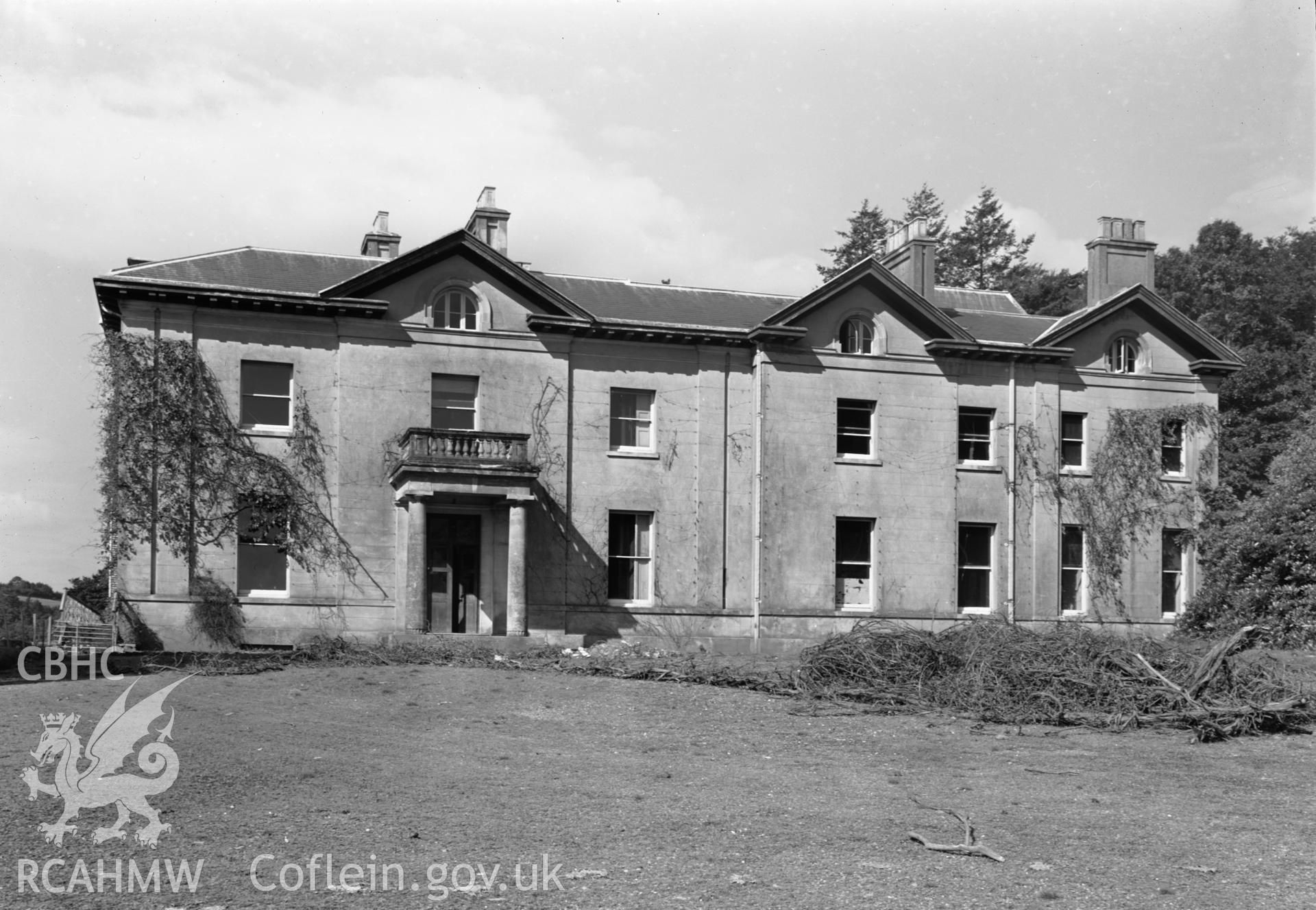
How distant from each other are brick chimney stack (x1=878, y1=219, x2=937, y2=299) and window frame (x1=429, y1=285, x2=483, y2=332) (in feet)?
36.7

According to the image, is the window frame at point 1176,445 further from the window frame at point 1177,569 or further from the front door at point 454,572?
the front door at point 454,572

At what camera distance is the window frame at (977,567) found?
32.4 meters

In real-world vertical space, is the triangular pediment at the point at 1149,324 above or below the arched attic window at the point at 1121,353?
above

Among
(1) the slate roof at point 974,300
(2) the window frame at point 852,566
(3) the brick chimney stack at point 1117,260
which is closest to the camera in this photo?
(2) the window frame at point 852,566

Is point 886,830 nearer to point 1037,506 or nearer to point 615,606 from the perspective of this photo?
point 615,606

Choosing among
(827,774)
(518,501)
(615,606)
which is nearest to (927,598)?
(615,606)

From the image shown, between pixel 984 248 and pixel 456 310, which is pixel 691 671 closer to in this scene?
pixel 456 310

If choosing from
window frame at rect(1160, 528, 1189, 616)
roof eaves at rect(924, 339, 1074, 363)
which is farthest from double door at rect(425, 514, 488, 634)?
window frame at rect(1160, 528, 1189, 616)

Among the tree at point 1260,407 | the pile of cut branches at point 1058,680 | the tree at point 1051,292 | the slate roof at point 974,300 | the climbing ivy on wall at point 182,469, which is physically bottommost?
the pile of cut branches at point 1058,680

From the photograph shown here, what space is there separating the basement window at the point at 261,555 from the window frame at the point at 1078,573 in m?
18.9

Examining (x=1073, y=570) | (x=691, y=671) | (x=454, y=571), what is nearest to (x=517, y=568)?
(x=454, y=571)

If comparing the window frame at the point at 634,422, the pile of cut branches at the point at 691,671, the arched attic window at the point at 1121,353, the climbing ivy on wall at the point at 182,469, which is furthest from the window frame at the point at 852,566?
the climbing ivy on wall at the point at 182,469

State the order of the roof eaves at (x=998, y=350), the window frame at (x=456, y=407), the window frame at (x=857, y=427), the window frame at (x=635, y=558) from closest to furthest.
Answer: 1. the window frame at (x=456, y=407)
2. the window frame at (x=635, y=558)
3. the window frame at (x=857, y=427)
4. the roof eaves at (x=998, y=350)

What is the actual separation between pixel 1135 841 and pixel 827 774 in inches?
140
